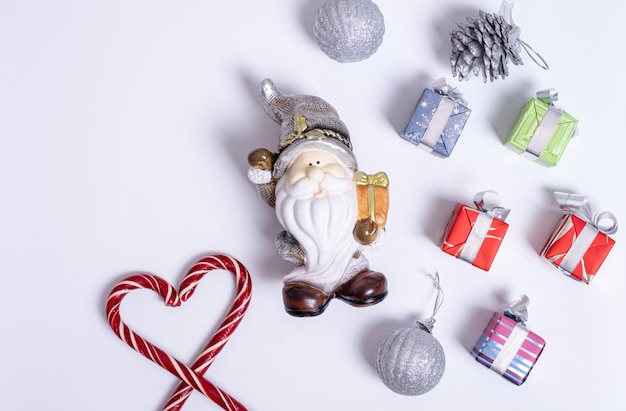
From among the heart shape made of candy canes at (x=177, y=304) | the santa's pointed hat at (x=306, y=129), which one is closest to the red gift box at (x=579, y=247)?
the santa's pointed hat at (x=306, y=129)

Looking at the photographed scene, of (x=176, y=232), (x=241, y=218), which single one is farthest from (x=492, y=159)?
(x=176, y=232)

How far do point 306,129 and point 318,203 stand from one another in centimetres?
19

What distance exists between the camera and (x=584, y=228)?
1640mm

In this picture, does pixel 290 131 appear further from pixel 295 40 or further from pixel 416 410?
pixel 416 410

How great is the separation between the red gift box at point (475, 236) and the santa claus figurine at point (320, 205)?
0.23 metres

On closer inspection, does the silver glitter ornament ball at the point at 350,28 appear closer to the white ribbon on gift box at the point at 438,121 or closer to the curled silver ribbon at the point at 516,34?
the white ribbon on gift box at the point at 438,121

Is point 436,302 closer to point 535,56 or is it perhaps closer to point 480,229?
point 480,229

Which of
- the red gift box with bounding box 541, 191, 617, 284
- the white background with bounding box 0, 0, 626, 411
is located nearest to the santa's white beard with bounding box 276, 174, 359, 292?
the white background with bounding box 0, 0, 626, 411

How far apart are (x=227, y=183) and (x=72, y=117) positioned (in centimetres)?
47

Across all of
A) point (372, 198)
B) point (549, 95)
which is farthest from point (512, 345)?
point (549, 95)

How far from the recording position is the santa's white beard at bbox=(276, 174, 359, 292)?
1403 millimetres

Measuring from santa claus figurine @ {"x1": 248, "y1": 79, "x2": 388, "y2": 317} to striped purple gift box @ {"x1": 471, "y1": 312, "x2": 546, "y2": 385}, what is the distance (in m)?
0.35

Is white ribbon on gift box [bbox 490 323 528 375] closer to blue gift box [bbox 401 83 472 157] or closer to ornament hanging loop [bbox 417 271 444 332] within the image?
ornament hanging loop [bbox 417 271 444 332]

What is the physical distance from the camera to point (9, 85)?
1.72 meters
